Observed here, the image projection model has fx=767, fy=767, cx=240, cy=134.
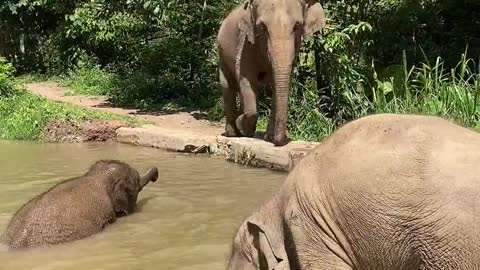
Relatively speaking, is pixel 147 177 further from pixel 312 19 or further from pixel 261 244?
pixel 261 244

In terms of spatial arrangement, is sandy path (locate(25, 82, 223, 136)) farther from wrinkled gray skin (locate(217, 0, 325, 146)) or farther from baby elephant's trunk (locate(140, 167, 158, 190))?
baby elephant's trunk (locate(140, 167, 158, 190))

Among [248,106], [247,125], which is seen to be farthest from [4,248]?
[247,125]

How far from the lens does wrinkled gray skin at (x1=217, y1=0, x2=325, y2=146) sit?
8.59 meters

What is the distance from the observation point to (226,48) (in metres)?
10.6

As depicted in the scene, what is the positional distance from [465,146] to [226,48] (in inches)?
A: 314

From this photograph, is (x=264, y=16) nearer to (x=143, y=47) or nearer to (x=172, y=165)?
(x=172, y=165)

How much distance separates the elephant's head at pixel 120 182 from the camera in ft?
23.0

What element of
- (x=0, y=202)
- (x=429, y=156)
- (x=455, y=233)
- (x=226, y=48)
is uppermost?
(x=226, y=48)

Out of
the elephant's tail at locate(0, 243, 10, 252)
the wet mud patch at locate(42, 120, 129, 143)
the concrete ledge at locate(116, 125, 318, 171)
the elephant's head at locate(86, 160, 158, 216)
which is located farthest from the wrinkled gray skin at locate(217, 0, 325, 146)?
the elephant's tail at locate(0, 243, 10, 252)

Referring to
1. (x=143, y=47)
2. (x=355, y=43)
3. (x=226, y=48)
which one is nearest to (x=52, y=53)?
(x=143, y=47)

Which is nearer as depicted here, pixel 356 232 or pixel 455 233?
pixel 455 233

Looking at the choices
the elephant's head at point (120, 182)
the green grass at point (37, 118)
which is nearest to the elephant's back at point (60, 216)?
the elephant's head at point (120, 182)

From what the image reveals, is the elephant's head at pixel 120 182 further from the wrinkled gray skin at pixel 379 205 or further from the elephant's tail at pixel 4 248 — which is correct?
the wrinkled gray skin at pixel 379 205

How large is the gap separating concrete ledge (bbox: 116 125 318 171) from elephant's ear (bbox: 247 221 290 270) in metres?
4.07
